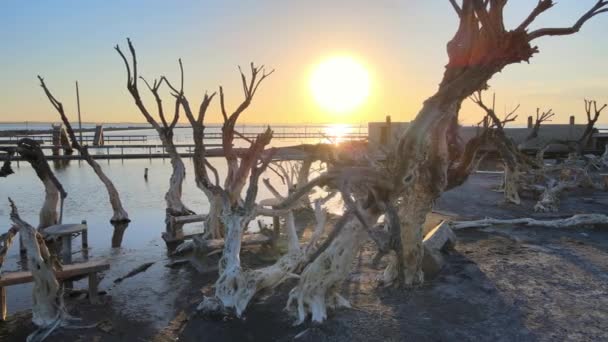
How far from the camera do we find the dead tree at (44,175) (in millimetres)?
11555

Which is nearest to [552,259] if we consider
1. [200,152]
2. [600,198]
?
[200,152]

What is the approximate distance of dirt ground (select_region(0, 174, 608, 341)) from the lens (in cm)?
643

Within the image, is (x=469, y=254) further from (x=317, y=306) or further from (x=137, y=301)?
(x=137, y=301)

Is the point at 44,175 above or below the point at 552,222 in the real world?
above

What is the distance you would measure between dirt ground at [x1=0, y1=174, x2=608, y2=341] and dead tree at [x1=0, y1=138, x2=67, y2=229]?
4.47m

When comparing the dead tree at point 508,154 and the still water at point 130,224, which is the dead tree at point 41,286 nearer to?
the still water at point 130,224

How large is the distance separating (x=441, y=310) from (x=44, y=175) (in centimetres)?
1023

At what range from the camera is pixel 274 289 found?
8.32 meters

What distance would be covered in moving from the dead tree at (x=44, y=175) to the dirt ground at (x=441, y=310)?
4.47m

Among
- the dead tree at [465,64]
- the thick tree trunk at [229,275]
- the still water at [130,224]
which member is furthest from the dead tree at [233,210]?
the dead tree at [465,64]

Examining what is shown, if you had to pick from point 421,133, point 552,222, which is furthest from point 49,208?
point 552,222

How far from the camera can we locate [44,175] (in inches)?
471

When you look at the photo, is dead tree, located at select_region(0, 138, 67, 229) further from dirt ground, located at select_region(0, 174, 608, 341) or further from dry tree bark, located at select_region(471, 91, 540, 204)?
dry tree bark, located at select_region(471, 91, 540, 204)

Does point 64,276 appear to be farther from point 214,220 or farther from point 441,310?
point 441,310
